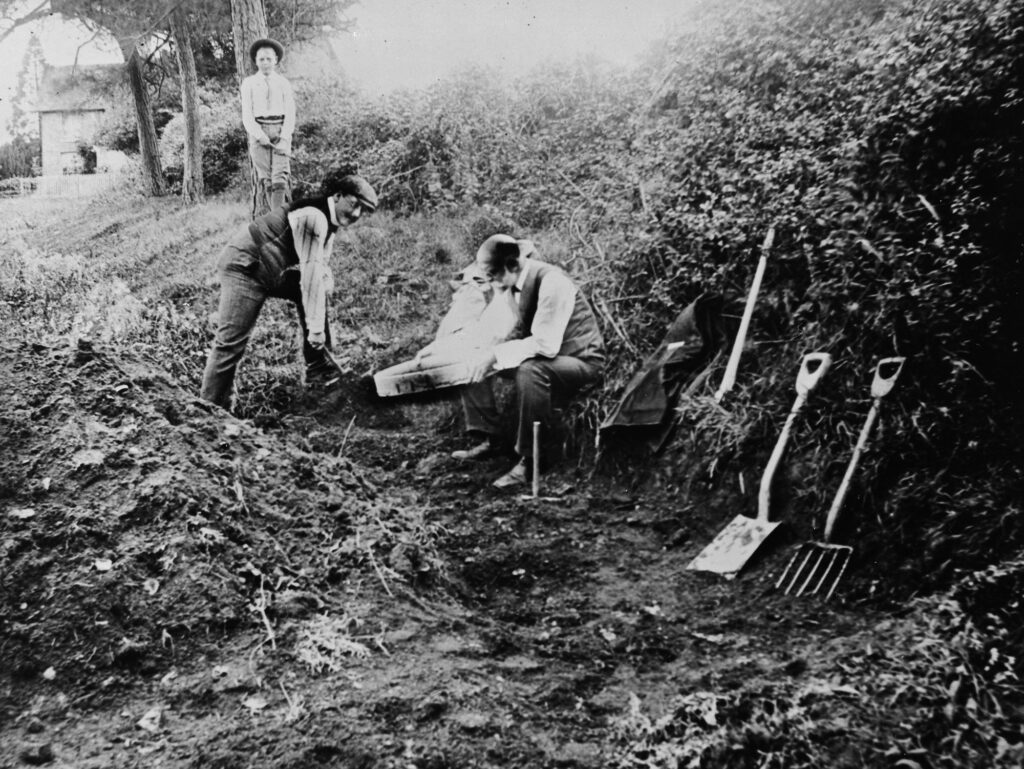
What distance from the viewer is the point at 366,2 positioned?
412cm

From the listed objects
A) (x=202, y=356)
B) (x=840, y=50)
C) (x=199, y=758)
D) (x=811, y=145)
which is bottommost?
(x=199, y=758)

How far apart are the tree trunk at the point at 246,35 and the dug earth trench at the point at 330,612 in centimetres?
121

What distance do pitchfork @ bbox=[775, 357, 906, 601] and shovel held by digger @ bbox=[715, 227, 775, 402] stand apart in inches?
28.7

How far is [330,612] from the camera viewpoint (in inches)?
99.0

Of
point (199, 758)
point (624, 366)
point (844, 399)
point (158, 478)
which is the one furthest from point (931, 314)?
point (158, 478)

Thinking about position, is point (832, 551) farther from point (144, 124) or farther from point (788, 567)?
point (144, 124)

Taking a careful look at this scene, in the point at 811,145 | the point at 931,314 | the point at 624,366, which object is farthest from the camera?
the point at 624,366

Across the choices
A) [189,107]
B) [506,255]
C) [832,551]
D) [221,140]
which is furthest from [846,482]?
[189,107]

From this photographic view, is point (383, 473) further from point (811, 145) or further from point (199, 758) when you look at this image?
point (811, 145)

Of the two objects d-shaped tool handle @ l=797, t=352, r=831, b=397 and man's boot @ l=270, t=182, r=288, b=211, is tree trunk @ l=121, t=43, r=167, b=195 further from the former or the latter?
d-shaped tool handle @ l=797, t=352, r=831, b=397

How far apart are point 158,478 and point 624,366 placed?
2.28m

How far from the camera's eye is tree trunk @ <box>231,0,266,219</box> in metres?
4.11

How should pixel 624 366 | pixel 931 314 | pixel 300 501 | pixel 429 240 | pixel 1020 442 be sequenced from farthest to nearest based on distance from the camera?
pixel 429 240, pixel 624 366, pixel 300 501, pixel 931 314, pixel 1020 442

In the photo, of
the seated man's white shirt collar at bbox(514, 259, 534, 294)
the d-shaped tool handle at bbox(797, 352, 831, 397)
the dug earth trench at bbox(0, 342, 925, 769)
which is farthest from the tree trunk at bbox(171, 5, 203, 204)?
the d-shaped tool handle at bbox(797, 352, 831, 397)
